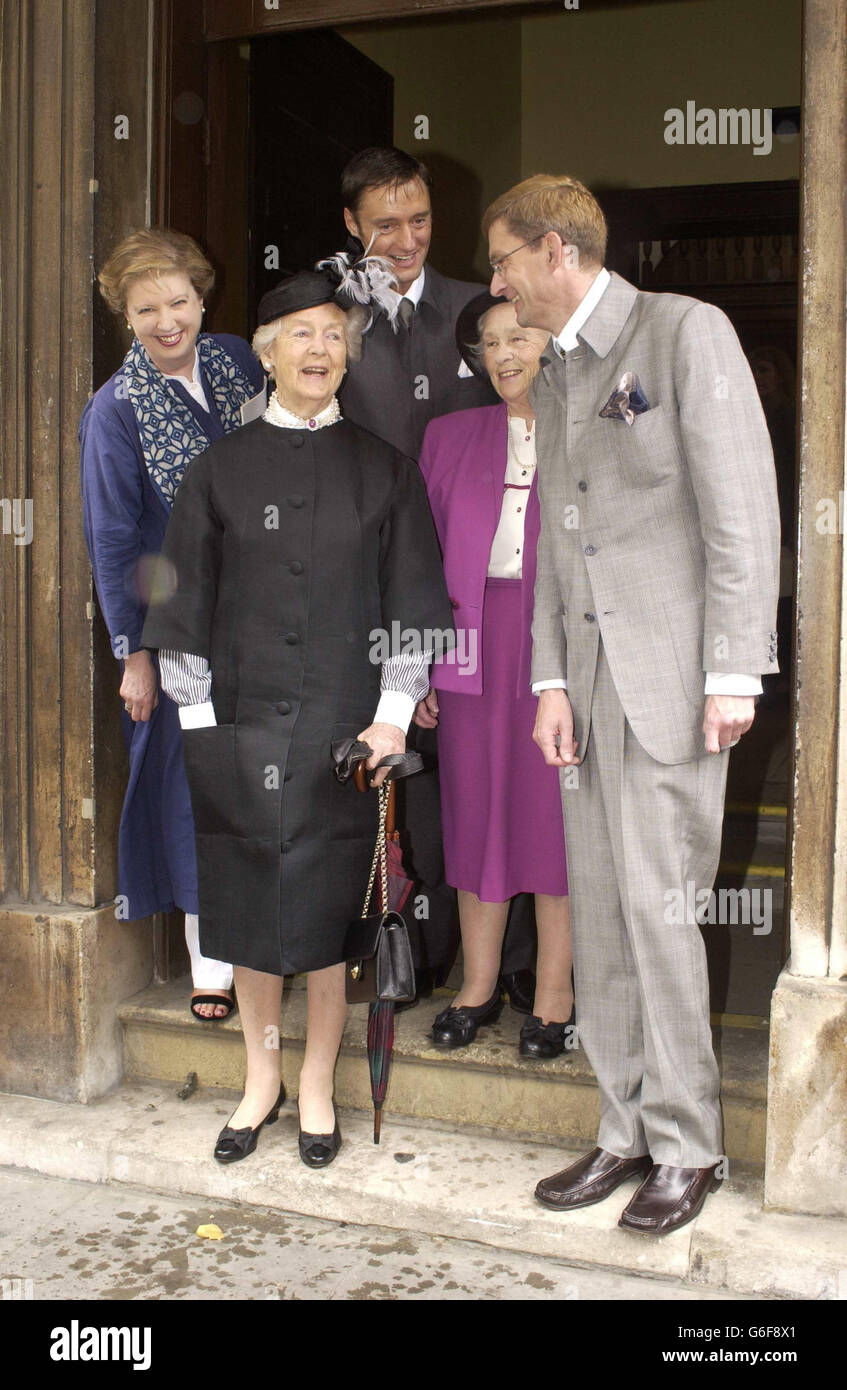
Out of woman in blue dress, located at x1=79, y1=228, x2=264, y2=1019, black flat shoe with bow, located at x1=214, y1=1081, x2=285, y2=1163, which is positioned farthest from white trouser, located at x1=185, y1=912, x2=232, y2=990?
black flat shoe with bow, located at x1=214, y1=1081, x2=285, y2=1163

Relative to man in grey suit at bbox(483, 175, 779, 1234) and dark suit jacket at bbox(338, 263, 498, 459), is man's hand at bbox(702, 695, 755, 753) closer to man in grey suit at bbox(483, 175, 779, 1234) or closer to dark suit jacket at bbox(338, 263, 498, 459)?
man in grey suit at bbox(483, 175, 779, 1234)

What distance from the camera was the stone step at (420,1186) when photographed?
269 centimetres

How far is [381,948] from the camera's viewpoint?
2.92 meters

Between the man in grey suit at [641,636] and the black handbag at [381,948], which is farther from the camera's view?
the black handbag at [381,948]

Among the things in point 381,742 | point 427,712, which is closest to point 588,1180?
point 381,742

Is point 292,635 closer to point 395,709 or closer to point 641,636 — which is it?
point 395,709

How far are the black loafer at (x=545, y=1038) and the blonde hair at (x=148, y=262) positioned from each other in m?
1.90

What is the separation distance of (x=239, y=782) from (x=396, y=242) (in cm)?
133

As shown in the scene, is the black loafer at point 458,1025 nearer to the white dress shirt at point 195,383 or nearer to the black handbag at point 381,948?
the black handbag at point 381,948

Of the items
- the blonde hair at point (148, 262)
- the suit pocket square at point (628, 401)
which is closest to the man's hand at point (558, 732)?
the suit pocket square at point (628, 401)

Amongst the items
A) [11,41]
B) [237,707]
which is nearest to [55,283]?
[11,41]

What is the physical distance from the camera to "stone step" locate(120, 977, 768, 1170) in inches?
122

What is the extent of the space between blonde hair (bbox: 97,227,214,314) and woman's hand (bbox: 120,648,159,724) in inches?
32.9

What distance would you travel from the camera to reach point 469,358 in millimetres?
3246
